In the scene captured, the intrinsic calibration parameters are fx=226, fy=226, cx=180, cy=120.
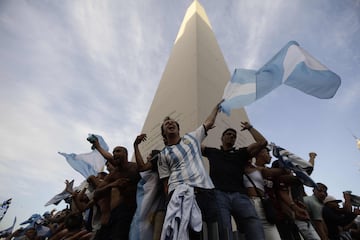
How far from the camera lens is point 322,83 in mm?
2184

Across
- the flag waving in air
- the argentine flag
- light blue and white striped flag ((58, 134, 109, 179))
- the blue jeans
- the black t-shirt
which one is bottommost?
the blue jeans

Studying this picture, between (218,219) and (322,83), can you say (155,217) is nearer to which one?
(218,219)

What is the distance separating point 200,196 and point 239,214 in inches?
14.4

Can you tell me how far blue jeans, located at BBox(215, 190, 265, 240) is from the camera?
161 cm

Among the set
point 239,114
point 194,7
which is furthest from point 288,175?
point 194,7

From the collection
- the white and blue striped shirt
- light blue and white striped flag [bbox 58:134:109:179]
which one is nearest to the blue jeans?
the white and blue striped shirt

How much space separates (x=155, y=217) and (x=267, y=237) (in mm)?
975

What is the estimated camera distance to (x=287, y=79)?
2271 mm

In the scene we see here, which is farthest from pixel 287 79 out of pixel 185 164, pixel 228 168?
pixel 185 164

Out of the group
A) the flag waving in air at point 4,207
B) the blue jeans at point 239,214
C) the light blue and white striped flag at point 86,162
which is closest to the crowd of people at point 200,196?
the blue jeans at point 239,214

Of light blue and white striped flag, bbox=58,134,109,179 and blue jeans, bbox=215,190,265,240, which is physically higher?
light blue and white striped flag, bbox=58,134,109,179

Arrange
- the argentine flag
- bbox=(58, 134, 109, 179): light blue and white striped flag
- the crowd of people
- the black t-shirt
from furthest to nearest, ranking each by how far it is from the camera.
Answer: bbox=(58, 134, 109, 179): light blue and white striped flag, the argentine flag, the black t-shirt, the crowd of people

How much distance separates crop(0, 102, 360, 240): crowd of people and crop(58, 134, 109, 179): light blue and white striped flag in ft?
4.42

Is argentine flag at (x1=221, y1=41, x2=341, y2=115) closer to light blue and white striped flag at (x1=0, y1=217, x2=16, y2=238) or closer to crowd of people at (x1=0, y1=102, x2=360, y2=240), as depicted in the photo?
crowd of people at (x1=0, y1=102, x2=360, y2=240)
